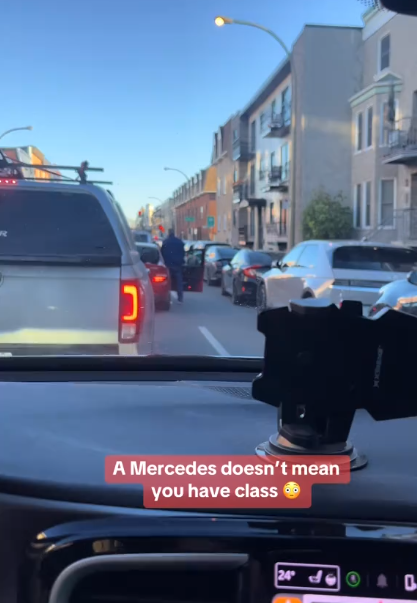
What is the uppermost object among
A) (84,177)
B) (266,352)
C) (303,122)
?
(303,122)

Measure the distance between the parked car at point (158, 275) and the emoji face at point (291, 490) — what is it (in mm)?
4679

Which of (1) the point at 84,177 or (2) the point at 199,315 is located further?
(2) the point at 199,315

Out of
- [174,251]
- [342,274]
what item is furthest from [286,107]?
[342,274]

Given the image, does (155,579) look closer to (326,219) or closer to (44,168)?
(44,168)

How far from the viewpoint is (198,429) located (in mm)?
1847

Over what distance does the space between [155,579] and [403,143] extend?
82.5 feet

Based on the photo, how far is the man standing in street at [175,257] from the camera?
226 inches

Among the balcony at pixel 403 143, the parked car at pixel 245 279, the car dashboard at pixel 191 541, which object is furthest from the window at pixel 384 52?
the car dashboard at pixel 191 541

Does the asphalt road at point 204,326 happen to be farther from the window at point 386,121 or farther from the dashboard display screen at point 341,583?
the window at point 386,121

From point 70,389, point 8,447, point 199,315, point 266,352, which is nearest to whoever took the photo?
point 266,352

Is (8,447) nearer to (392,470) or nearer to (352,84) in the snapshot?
(392,470)

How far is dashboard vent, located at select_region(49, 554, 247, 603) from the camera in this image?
1.35 metres

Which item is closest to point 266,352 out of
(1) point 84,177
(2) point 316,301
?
(2) point 316,301

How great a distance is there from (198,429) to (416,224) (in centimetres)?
2341
